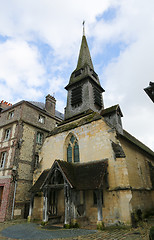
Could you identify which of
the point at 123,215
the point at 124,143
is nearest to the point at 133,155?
the point at 124,143

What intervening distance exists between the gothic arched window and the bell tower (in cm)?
328

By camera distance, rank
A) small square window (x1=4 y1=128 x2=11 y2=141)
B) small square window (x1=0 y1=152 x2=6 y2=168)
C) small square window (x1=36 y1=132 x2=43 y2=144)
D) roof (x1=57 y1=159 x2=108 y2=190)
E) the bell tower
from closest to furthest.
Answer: roof (x1=57 y1=159 x2=108 y2=190), small square window (x1=0 y1=152 x2=6 y2=168), the bell tower, small square window (x1=4 y1=128 x2=11 y2=141), small square window (x1=36 y1=132 x2=43 y2=144)

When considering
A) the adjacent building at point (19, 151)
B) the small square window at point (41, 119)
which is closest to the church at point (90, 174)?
the adjacent building at point (19, 151)

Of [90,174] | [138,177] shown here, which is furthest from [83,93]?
[138,177]

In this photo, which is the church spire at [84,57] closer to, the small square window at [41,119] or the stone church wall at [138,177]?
the small square window at [41,119]

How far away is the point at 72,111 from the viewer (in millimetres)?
15078

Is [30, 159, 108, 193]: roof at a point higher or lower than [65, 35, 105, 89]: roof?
lower

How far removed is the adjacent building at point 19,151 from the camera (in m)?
12.5

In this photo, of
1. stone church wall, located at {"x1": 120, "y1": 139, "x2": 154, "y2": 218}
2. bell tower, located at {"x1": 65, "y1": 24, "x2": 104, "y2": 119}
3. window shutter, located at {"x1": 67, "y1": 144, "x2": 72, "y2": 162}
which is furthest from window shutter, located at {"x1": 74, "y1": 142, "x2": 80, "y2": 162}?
bell tower, located at {"x1": 65, "y1": 24, "x2": 104, "y2": 119}

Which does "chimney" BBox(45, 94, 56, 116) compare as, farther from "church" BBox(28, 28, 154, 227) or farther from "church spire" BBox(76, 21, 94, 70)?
"church spire" BBox(76, 21, 94, 70)

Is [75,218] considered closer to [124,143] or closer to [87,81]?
[124,143]

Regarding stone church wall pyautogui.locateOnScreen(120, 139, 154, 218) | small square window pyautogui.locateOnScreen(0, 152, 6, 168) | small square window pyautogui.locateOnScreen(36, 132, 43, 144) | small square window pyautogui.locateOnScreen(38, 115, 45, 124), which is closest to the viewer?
stone church wall pyautogui.locateOnScreen(120, 139, 154, 218)

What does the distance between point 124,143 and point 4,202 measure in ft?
34.5

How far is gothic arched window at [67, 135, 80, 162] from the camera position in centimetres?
1123
